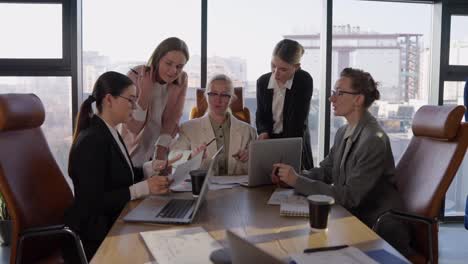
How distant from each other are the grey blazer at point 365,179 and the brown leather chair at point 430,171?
112 mm

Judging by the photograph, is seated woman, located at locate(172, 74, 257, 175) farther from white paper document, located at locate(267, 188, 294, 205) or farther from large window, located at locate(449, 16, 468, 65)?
large window, located at locate(449, 16, 468, 65)

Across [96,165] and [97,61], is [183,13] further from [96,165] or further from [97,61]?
[96,165]

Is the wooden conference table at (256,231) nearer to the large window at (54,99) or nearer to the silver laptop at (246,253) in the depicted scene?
the silver laptop at (246,253)

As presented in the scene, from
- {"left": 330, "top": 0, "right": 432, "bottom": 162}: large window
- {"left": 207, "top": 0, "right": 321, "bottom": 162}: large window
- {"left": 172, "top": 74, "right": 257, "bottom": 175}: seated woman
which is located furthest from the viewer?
{"left": 330, "top": 0, "right": 432, "bottom": 162}: large window

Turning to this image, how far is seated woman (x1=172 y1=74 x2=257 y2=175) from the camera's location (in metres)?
2.62

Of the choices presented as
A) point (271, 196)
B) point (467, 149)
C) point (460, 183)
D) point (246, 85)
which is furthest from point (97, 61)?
point (460, 183)

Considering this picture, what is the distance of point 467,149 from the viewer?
6.56 feet

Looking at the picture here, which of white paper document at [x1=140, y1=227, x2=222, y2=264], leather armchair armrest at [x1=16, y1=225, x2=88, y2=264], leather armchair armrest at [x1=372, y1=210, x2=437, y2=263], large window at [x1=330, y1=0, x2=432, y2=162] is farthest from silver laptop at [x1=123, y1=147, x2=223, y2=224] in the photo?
large window at [x1=330, y1=0, x2=432, y2=162]

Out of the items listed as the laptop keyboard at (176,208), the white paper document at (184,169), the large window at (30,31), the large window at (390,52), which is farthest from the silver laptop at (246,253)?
the large window at (390,52)

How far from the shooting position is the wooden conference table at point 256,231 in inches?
50.9

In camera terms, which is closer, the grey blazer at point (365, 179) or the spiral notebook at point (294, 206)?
the spiral notebook at point (294, 206)

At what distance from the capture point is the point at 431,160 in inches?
80.9

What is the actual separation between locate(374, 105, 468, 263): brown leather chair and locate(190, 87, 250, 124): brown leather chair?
4.28 ft

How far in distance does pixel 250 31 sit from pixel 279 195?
2229mm
